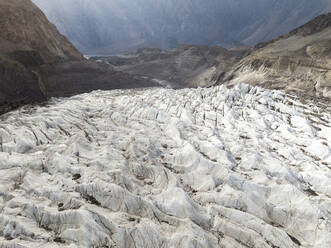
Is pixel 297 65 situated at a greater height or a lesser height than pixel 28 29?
lesser

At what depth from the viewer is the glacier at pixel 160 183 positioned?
9602 mm

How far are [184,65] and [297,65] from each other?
7346 cm

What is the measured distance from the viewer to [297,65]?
59.9 m

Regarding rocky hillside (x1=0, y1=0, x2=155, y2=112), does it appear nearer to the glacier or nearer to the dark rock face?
the dark rock face

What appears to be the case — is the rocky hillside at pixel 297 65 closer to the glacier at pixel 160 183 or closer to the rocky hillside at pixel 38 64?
the glacier at pixel 160 183

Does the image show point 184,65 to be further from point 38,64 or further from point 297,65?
point 38,64

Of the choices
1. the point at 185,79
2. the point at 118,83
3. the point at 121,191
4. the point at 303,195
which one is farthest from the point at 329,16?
the point at 121,191

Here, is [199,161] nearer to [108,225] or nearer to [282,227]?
[282,227]

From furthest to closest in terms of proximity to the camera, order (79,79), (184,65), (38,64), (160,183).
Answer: (184,65), (79,79), (38,64), (160,183)

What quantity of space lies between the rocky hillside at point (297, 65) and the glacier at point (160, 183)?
37.9 m

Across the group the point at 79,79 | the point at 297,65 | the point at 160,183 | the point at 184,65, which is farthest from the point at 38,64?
the point at 184,65

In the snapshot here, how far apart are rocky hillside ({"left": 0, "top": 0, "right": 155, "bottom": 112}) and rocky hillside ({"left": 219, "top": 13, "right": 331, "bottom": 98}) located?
129 feet

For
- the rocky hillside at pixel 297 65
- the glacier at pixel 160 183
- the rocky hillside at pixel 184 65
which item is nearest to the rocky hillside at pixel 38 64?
the glacier at pixel 160 183

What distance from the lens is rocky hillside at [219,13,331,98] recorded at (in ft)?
176
